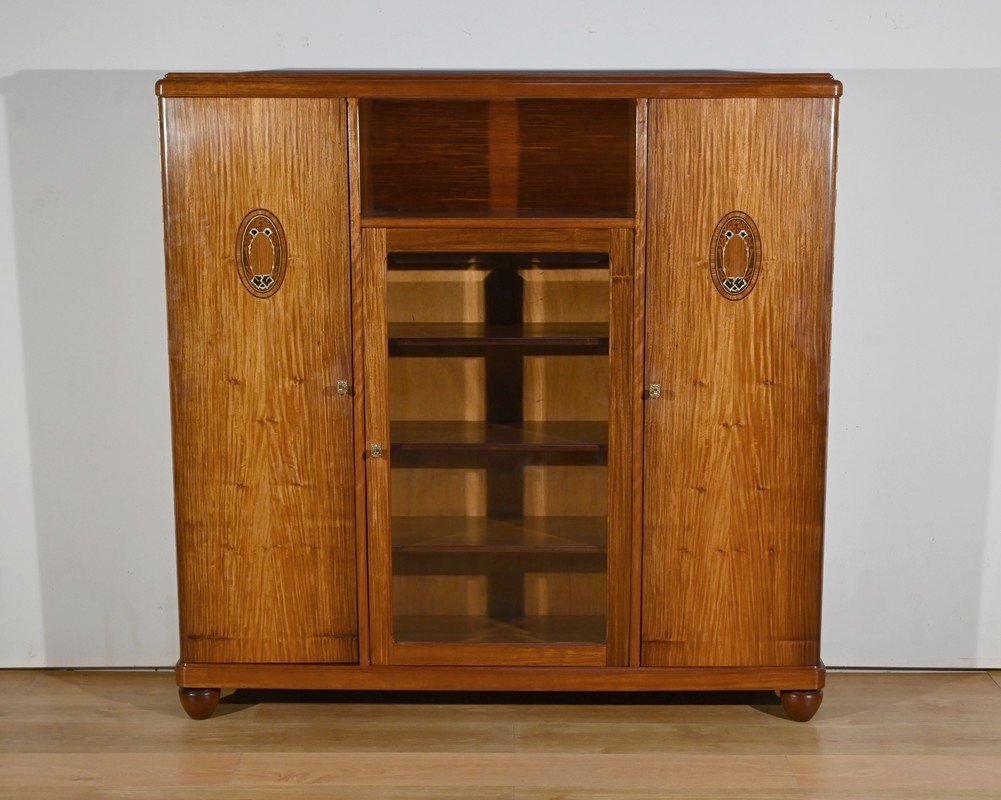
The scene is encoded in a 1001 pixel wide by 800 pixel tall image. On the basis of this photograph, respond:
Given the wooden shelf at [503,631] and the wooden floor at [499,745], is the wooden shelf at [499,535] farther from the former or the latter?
the wooden floor at [499,745]

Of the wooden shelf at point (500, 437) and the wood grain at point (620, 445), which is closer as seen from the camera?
the wood grain at point (620, 445)

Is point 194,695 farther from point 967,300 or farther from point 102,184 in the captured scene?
point 967,300

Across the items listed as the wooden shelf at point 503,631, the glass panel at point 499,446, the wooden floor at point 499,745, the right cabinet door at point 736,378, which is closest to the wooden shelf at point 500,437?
the glass panel at point 499,446

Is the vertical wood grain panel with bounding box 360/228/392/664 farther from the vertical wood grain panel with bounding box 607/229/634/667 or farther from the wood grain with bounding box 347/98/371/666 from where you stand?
the vertical wood grain panel with bounding box 607/229/634/667

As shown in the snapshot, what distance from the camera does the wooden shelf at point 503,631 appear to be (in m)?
2.65

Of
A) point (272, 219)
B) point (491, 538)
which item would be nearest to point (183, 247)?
point (272, 219)

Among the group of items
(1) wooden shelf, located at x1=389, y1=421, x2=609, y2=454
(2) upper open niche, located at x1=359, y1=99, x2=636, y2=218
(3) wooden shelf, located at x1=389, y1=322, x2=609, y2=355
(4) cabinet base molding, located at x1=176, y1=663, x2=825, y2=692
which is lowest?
(4) cabinet base molding, located at x1=176, y1=663, x2=825, y2=692

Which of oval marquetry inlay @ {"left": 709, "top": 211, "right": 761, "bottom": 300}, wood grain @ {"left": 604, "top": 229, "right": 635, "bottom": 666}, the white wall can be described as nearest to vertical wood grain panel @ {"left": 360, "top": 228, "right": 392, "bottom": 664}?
wood grain @ {"left": 604, "top": 229, "right": 635, "bottom": 666}

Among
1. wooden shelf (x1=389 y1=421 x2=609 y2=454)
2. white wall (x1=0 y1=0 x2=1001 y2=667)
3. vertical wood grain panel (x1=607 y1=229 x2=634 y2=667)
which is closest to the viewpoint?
vertical wood grain panel (x1=607 y1=229 x2=634 y2=667)

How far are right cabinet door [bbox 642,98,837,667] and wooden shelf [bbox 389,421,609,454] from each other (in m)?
0.15

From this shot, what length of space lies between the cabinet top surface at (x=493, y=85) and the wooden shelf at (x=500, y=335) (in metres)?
0.53

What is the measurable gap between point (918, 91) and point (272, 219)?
1690 millimetres

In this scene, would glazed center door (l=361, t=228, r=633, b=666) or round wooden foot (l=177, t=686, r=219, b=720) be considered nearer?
glazed center door (l=361, t=228, r=633, b=666)

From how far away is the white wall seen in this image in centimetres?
283
